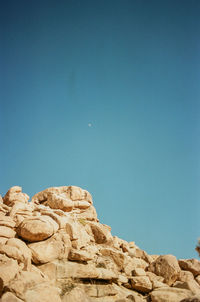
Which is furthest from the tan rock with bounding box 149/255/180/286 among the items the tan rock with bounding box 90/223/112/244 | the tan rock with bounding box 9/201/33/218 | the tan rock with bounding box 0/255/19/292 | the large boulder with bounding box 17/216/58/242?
the tan rock with bounding box 0/255/19/292

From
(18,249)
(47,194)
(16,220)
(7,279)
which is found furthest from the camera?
(47,194)

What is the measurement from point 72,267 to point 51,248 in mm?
1801

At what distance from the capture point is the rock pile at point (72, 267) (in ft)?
42.3

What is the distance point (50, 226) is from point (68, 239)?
186 cm

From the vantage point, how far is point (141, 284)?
1831 centimetres

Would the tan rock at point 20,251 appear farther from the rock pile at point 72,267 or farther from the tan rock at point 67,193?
the tan rock at point 67,193

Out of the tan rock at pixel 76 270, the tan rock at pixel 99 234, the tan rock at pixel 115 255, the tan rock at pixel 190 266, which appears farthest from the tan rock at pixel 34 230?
the tan rock at pixel 190 266

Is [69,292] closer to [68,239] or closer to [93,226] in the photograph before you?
[68,239]

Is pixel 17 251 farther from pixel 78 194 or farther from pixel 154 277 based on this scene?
pixel 78 194

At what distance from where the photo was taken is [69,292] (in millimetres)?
14148

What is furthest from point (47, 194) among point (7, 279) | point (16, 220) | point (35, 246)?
point (7, 279)

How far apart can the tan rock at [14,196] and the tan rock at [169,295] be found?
14.0m

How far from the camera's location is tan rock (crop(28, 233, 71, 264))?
1642 cm

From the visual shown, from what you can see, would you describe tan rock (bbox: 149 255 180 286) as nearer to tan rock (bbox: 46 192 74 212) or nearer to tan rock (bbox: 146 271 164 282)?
tan rock (bbox: 146 271 164 282)
